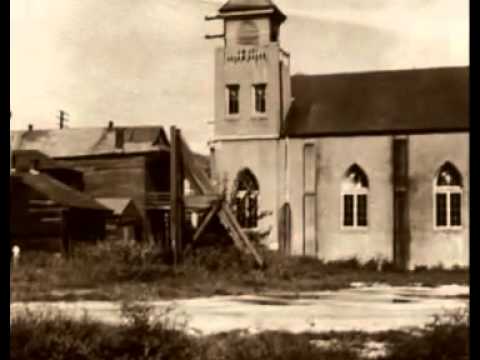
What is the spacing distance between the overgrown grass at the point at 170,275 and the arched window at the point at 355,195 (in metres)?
0.96

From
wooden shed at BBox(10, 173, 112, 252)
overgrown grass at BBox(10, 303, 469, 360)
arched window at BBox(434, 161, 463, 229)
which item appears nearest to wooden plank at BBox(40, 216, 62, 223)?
wooden shed at BBox(10, 173, 112, 252)

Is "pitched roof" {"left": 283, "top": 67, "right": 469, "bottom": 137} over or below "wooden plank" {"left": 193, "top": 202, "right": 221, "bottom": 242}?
over

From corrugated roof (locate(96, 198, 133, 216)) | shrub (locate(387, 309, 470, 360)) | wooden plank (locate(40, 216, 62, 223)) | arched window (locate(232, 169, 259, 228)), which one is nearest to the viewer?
shrub (locate(387, 309, 470, 360))

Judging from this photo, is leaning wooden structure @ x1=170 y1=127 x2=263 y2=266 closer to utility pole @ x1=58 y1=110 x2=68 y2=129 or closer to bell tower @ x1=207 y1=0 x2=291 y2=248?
bell tower @ x1=207 y1=0 x2=291 y2=248

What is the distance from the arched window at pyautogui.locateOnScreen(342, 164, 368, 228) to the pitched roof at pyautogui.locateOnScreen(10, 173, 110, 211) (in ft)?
13.8

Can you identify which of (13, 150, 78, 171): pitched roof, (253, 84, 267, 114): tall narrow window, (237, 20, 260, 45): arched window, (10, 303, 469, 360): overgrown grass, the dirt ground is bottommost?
(10, 303, 469, 360): overgrown grass

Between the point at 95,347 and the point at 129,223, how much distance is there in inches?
84.7

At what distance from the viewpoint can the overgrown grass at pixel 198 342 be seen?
5.28 meters

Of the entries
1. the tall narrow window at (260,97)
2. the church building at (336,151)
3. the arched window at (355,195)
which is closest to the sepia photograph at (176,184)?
the church building at (336,151)

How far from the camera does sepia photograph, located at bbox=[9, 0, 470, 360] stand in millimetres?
5508

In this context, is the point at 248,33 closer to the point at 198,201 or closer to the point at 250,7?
the point at 250,7

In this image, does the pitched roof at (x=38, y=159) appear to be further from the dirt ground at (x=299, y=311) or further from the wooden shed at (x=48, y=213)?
the dirt ground at (x=299, y=311)

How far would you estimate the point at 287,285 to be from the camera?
26.3 ft
